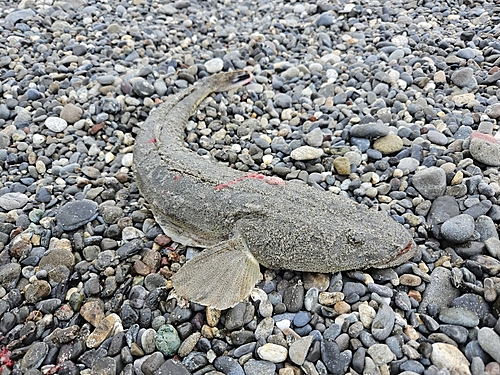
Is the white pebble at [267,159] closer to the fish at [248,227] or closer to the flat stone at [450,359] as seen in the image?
the fish at [248,227]

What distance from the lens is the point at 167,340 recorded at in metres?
2.71

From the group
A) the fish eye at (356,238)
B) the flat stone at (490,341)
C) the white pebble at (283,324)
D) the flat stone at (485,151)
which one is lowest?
the white pebble at (283,324)

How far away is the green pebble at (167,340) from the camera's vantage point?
2.69 m

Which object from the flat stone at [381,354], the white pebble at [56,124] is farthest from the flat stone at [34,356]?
the white pebble at [56,124]

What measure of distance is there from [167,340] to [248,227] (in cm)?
102

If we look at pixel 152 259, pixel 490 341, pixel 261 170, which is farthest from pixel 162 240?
Result: pixel 490 341

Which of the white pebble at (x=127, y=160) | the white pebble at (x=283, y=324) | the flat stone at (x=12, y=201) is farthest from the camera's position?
the white pebble at (x=127, y=160)

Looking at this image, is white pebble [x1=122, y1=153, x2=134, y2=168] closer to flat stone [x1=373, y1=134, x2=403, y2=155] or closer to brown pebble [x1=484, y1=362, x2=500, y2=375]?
flat stone [x1=373, y1=134, x2=403, y2=155]

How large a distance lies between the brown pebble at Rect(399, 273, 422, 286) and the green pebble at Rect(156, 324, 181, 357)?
62.8 inches

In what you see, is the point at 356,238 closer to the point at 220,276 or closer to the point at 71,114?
the point at 220,276

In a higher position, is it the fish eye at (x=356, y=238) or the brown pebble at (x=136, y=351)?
the fish eye at (x=356, y=238)

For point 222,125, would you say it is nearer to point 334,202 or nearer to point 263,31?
point 334,202

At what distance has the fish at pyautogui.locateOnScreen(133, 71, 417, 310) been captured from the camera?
2.98 m

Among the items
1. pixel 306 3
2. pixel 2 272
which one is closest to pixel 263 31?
pixel 306 3
